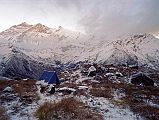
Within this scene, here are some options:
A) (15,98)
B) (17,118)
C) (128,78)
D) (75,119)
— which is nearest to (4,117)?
(17,118)

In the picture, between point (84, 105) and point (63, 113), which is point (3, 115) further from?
point (84, 105)

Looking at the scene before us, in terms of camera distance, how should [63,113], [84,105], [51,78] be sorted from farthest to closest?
[51,78], [84,105], [63,113]

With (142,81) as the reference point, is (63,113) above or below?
below

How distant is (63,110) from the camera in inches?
1039

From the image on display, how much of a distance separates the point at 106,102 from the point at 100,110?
156 inches

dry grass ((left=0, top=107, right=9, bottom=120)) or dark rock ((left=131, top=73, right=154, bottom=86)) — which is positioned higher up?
dark rock ((left=131, top=73, right=154, bottom=86))

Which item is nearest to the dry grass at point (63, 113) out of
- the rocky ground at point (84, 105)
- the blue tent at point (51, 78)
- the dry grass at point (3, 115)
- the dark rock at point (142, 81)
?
the rocky ground at point (84, 105)

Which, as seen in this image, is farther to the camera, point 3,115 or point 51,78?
point 51,78

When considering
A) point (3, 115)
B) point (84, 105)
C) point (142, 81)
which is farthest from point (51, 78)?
point (3, 115)

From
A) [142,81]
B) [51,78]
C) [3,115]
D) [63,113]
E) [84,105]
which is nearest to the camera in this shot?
[63,113]

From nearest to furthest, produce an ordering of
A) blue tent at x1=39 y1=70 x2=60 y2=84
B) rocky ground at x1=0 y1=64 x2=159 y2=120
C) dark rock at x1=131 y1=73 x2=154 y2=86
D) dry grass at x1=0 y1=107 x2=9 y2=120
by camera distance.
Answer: dry grass at x1=0 y1=107 x2=9 y2=120
rocky ground at x1=0 y1=64 x2=159 y2=120
dark rock at x1=131 y1=73 x2=154 y2=86
blue tent at x1=39 y1=70 x2=60 y2=84

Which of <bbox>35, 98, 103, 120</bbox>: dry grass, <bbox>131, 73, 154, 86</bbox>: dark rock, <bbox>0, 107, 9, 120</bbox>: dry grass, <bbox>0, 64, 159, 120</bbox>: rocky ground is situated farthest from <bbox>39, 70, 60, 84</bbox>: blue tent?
<bbox>35, 98, 103, 120</bbox>: dry grass

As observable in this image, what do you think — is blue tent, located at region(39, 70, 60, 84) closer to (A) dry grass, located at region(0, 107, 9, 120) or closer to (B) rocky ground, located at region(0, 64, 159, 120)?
(B) rocky ground, located at region(0, 64, 159, 120)

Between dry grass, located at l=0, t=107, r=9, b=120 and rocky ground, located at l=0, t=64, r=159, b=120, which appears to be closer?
dry grass, located at l=0, t=107, r=9, b=120
